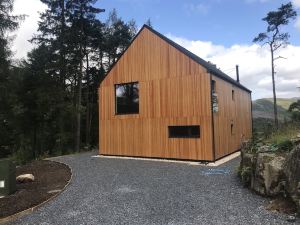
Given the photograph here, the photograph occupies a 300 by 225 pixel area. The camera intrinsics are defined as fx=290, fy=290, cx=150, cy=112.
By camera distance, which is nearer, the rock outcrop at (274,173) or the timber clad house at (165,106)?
the rock outcrop at (274,173)

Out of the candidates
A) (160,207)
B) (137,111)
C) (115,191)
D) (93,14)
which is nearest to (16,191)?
(115,191)

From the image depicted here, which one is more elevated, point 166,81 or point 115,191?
point 166,81

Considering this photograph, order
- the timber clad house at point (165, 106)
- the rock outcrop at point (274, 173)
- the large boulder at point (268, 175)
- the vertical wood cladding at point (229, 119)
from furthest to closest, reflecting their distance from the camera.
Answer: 1. the vertical wood cladding at point (229, 119)
2. the timber clad house at point (165, 106)
3. the large boulder at point (268, 175)
4. the rock outcrop at point (274, 173)

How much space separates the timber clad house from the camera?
46.7ft

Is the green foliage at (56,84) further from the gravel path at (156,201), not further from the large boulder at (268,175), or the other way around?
the large boulder at (268,175)

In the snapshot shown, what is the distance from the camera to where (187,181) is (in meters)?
9.62

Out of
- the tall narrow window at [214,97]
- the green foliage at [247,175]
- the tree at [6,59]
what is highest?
the tree at [6,59]

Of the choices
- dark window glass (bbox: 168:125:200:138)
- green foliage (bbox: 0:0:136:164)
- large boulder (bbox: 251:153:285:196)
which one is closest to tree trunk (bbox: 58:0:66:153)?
green foliage (bbox: 0:0:136:164)

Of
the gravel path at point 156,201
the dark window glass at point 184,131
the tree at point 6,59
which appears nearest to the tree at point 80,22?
the tree at point 6,59

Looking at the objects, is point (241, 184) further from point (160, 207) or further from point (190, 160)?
point (190, 160)

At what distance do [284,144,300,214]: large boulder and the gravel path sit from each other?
590 mm

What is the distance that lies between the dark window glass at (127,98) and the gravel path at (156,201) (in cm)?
597

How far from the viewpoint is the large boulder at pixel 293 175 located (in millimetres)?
6102

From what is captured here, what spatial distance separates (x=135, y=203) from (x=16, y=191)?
419cm
